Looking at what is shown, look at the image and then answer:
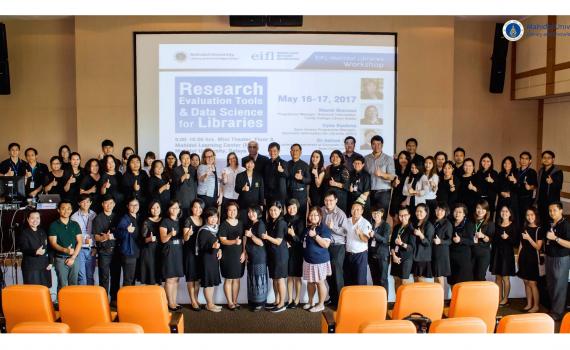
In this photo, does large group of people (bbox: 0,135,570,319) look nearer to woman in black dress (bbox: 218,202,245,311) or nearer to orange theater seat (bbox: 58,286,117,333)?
woman in black dress (bbox: 218,202,245,311)

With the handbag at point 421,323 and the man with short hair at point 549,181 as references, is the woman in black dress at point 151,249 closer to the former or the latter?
the handbag at point 421,323

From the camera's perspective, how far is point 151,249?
5746 mm

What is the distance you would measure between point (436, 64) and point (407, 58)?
0.55 meters

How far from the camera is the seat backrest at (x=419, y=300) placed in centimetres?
420

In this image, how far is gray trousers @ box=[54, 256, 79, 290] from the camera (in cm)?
562

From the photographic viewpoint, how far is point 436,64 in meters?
9.62

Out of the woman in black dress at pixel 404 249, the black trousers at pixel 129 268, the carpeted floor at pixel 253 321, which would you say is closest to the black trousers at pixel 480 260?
the carpeted floor at pixel 253 321

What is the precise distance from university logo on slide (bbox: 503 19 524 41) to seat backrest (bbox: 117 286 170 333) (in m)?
8.74

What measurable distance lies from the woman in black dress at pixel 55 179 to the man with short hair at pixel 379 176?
4.23 metres

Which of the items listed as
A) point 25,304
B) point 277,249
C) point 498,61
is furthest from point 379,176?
point 25,304

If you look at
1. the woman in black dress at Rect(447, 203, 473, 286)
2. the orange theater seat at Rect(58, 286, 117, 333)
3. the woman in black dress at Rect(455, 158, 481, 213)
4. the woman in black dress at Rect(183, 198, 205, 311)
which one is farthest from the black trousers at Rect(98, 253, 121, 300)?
the woman in black dress at Rect(455, 158, 481, 213)

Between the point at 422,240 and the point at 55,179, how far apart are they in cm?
496
